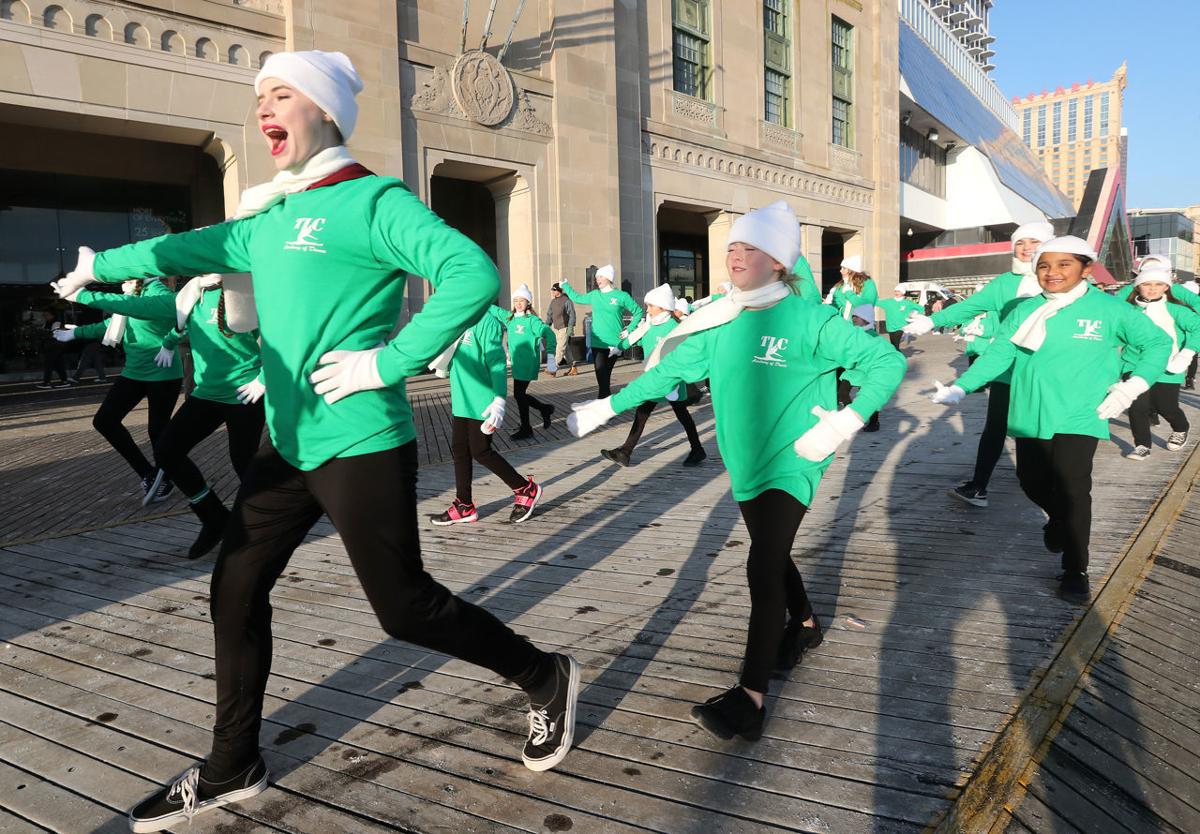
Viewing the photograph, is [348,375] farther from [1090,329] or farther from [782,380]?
[1090,329]

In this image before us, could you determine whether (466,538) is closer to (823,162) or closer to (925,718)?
(925,718)

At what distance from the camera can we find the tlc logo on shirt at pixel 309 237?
2146 mm

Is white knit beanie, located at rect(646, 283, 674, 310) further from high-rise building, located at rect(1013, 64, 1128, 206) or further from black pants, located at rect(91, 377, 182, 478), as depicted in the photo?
high-rise building, located at rect(1013, 64, 1128, 206)

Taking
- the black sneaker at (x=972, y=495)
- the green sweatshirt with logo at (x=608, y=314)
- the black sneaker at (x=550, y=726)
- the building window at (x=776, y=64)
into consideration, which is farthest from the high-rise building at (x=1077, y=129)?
the black sneaker at (x=550, y=726)

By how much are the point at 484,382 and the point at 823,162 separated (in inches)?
1069

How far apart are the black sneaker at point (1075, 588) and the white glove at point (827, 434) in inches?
83.1

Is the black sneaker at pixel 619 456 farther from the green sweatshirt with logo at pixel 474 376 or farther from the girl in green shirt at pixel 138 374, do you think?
the girl in green shirt at pixel 138 374

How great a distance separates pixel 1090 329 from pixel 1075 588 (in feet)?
4.41

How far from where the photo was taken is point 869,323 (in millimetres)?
10383

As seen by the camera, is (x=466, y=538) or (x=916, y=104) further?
(x=916, y=104)

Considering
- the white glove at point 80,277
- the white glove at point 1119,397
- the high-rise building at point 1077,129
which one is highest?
the high-rise building at point 1077,129

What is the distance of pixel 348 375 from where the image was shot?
2.08 m

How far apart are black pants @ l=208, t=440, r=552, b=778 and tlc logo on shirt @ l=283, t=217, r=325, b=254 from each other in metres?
0.58

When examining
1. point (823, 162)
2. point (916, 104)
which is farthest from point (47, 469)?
point (916, 104)
